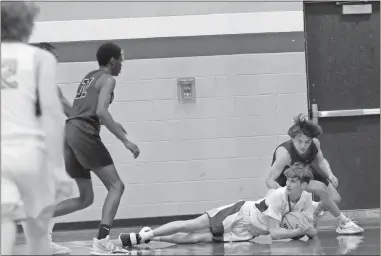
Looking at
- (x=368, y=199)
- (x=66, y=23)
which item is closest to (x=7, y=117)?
(x=66, y=23)

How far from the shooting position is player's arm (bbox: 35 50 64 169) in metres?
4.50

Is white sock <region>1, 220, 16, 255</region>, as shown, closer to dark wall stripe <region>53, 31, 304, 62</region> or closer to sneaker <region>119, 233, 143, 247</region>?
sneaker <region>119, 233, 143, 247</region>

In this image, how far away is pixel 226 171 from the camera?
9039mm

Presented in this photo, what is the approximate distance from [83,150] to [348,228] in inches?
109

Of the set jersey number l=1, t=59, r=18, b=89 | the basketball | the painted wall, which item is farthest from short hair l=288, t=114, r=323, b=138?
jersey number l=1, t=59, r=18, b=89

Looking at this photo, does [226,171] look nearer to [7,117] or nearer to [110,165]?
[110,165]

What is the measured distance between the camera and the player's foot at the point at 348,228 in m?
7.71

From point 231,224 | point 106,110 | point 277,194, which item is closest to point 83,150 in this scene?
point 106,110

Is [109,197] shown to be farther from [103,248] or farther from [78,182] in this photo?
[103,248]

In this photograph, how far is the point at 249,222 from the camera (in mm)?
7211

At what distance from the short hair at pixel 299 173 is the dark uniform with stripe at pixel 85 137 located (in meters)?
1.63

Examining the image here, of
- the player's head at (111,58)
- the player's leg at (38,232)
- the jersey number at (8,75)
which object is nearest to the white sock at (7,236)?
the player's leg at (38,232)

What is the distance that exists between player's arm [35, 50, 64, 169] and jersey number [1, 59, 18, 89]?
0.13 metres

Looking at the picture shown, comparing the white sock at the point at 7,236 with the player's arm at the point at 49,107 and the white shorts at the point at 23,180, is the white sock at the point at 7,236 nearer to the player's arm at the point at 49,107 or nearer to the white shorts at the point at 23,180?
the white shorts at the point at 23,180
